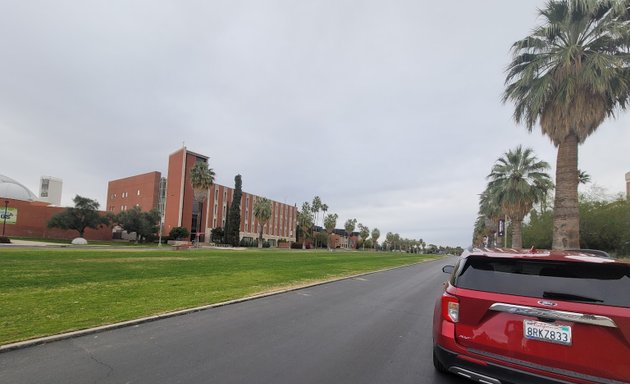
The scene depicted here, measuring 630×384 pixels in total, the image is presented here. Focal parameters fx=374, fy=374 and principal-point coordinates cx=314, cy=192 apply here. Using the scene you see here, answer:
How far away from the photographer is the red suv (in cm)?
334

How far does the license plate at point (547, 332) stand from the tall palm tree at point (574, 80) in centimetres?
1312

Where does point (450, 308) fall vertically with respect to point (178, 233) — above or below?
above

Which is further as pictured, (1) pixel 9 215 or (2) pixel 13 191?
(2) pixel 13 191

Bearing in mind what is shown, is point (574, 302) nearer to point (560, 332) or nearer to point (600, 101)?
point (560, 332)

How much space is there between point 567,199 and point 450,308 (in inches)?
520

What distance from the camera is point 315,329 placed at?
7.26m

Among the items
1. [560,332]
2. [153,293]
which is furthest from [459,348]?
[153,293]

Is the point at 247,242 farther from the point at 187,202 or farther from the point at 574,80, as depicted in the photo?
the point at 574,80

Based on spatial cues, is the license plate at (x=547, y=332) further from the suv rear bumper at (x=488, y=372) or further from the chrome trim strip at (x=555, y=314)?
the suv rear bumper at (x=488, y=372)

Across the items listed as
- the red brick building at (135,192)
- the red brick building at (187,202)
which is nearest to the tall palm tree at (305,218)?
the red brick building at (187,202)

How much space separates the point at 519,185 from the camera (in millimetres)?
32469

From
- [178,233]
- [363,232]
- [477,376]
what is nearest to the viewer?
[477,376]

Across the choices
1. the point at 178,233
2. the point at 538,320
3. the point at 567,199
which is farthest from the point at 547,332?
the point at 178,233

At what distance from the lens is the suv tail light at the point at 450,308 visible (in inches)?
162
